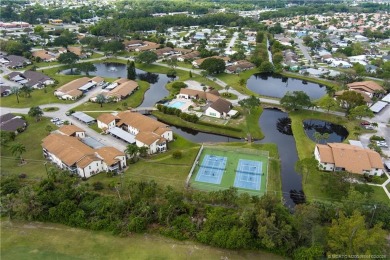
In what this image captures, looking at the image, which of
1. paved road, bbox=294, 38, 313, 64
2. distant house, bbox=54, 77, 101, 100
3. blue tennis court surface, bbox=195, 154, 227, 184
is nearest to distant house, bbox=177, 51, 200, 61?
distant house, bbox=54, 77, 101, 100

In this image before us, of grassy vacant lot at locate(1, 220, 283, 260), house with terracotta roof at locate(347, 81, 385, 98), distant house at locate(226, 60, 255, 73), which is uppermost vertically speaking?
house with terracotta roof at locate(347, 81, 385, 98)

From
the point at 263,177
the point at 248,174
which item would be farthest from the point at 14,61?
the point at 263,177

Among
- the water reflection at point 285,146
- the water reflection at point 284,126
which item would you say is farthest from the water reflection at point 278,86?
the water reflection at point 284,126

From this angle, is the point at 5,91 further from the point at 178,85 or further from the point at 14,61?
the point at 178,85

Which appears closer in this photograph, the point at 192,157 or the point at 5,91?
the point at 192,157

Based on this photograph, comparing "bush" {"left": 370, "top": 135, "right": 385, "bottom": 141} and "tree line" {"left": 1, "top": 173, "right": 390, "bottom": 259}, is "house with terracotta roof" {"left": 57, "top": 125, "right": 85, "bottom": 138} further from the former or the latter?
"bush" {"left": 370, "top": 135, "right": 385, "bottom": 141}

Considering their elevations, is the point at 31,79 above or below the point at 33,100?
above

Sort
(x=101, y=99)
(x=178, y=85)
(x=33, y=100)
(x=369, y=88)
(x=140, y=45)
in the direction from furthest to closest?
(x=140, y=45), (x=178, y=85), (x=369, y=88), (x=33, y=100), (x=101, y=99)
